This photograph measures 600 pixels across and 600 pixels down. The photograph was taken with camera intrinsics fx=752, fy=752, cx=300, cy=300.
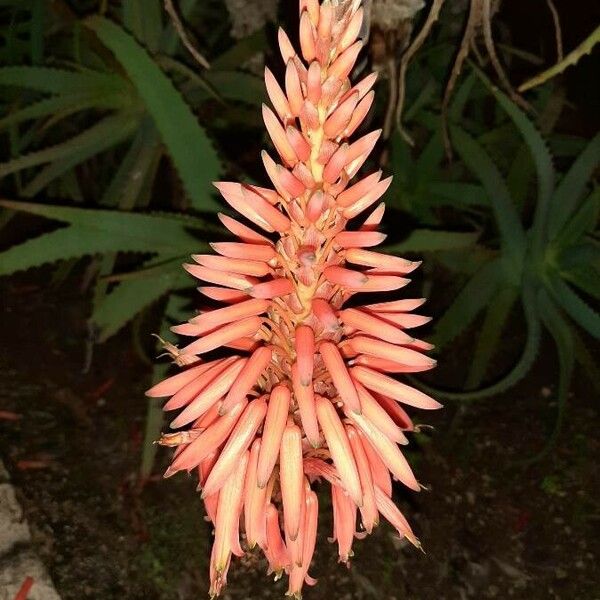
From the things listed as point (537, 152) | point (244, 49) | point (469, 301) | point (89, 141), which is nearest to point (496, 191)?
point (537, 152)

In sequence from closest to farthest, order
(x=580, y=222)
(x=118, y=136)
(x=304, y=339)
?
(x=304, y=339) < (x=580, y=222) < (x=118, y=136)

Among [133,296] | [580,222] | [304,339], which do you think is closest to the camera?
[304,339]

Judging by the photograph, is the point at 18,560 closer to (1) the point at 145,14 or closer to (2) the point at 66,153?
(2) the point at 66,153

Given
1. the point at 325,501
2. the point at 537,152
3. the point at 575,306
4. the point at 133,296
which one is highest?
the point at 537,152

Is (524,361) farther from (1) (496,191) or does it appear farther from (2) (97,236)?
(2) (97,236)

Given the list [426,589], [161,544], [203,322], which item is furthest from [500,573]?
[203,322]

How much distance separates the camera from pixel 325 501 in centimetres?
133

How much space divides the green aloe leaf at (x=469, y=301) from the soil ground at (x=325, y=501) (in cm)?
19

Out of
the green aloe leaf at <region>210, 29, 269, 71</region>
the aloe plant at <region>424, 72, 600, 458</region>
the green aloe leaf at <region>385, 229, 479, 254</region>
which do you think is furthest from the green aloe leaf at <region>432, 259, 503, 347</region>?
the green aloe leaf at <region>210, 29, 269, 71</region>

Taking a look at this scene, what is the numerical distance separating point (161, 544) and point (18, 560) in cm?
23

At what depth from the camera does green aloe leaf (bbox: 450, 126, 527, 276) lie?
133 cm

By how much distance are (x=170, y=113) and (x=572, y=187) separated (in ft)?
2.37

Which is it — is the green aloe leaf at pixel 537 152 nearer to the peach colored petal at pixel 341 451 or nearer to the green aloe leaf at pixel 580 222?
the green aloe leaf at pixel 580 222

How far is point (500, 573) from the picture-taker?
125 cm
